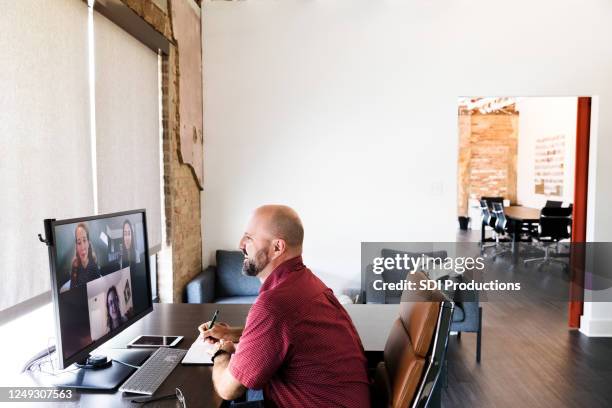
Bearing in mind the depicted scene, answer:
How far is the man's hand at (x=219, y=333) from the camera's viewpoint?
192 cm

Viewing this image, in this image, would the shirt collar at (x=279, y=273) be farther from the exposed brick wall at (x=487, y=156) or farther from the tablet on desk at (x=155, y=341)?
the exposed brick wall at (x=487, y=156)

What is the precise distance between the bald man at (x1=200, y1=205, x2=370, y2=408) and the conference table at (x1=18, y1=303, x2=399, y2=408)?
11cm

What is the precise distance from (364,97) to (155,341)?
10.9ft

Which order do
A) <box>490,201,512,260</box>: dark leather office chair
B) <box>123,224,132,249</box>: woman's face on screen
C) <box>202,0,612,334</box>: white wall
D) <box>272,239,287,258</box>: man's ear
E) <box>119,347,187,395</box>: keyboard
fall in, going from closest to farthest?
<box>119,347,187,395</box>: keyboard, <box>272,239,287,258</box>: man's ear, <box>123,224,132,249</box>: woman's face on screen, <box>202,0,612,334</box>: white wall, <box>490,201,512,260</box>: dark leather office chair

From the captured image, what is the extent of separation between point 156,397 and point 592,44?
494 centimetres

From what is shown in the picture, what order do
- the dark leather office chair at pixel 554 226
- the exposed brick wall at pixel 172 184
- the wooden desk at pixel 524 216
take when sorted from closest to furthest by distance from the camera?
the exposed brick wall at pixel 172 184, the dark leather office chair at pixel 554 226, the wooden desk at pixel 524 216

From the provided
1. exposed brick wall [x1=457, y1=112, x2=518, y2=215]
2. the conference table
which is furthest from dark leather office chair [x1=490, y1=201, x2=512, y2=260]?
the conference table

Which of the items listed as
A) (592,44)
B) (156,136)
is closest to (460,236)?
(592,44)

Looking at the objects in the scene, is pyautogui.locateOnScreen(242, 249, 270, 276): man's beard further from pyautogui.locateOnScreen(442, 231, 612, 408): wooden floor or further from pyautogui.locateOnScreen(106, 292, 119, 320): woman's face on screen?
pyautogui.locateOnScreen(442, 231, 612, 408): wooden floor

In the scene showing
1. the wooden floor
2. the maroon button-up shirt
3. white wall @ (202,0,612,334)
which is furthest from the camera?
white wall @ (202,0,612,334)

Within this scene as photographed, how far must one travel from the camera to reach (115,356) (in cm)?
196

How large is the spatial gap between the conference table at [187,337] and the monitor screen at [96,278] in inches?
7.7

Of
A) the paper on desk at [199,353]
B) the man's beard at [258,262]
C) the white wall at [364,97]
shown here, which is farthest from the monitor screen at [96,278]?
the white wall at [364,97]

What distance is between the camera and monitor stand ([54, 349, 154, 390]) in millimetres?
1686
